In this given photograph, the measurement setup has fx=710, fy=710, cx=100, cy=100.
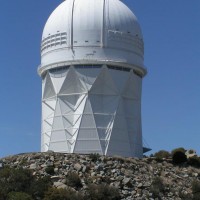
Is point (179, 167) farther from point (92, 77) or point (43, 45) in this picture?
point (43, 45)

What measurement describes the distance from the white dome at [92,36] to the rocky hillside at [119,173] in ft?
40.4

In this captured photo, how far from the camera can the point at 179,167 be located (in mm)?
67688

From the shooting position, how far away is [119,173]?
60812 millimetres

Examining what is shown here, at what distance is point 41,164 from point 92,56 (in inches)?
598

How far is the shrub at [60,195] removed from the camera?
53656 millimetres

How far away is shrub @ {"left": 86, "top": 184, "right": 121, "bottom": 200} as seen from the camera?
55688 millimetres

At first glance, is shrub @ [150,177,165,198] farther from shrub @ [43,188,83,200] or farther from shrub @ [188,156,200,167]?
shrub @ [188,156,200,167]

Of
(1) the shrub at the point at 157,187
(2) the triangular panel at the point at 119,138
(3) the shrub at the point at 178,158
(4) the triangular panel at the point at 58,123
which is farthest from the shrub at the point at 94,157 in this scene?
(4) the triangular panel at the point at 58,123

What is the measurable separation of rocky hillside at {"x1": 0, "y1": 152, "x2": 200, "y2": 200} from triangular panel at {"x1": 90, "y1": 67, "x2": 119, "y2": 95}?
9106 millimetres

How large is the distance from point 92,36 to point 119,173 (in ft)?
57.1

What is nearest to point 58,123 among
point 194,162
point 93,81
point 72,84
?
point 72,84

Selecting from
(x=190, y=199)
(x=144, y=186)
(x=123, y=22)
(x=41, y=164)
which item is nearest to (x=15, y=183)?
(x=41, y=164)

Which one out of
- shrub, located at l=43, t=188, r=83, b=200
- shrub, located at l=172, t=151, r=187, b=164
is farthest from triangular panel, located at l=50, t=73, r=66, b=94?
shrub, located at l=43, t=188, r=83, b=200

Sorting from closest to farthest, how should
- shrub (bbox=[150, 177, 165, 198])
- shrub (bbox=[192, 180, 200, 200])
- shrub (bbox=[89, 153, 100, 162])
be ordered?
shrub (bbox=[150, 177, 165, 198])
shrub (bbox=[192, 180, 200, 200])
shrub (bbox=[89, 153, 100, 162])
